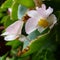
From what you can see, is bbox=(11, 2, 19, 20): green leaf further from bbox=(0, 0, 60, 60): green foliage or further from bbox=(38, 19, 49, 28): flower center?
bbox=(38, 19, 49, 28): flower center

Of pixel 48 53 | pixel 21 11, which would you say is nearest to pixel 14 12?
pixel 21 11

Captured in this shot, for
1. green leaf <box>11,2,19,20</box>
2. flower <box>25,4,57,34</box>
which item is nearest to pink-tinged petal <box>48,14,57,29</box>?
flower <box>25,4,57,34</box>

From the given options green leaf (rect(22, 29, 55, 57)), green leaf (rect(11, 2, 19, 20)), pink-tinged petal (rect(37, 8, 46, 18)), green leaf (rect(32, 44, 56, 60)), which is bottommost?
green leaf (rect(32, 44, 56, 60))

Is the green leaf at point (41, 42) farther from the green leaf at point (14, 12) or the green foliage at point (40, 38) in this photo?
the green leaf at point (14, 12)

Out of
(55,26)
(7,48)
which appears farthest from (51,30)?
(7,48)

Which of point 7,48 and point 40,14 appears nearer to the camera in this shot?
point 40,14

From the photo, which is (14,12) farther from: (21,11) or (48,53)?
(48,53)

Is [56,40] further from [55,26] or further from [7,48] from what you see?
[7,48]

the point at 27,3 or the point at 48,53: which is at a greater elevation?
the point at 27,3
